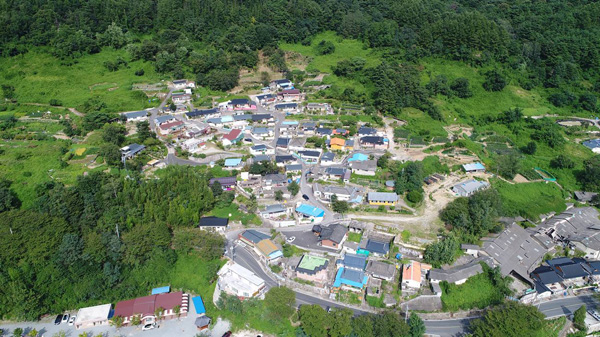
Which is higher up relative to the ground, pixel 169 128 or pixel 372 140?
pixel 372 140

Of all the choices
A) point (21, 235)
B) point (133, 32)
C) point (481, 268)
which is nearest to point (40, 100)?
point (133, 32)

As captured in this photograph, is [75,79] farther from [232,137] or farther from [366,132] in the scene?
[366,132]

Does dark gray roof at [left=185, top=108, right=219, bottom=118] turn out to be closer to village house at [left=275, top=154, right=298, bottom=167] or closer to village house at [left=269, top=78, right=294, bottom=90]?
village house at [left=269, top=78, right=294, bottom=90]

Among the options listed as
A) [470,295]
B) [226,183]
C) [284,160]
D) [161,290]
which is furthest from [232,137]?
[470,295]

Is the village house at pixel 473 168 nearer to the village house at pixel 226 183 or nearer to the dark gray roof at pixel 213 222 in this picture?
the village house at pixel 226 183

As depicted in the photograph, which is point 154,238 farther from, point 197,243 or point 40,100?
point 40,100

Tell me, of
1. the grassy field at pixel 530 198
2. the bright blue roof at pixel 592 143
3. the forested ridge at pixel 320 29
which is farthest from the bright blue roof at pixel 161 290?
the bright blue roof at pixel 592 143
